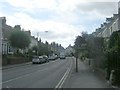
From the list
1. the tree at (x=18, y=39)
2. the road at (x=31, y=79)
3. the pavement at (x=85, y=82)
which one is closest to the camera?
the pavement at (x=85, y=82)

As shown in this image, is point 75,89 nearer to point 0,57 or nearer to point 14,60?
point 0,57

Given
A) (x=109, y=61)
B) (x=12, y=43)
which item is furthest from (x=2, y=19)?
(x=109, y=61)

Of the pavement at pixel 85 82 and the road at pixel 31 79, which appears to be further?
the road at pixel 31 79

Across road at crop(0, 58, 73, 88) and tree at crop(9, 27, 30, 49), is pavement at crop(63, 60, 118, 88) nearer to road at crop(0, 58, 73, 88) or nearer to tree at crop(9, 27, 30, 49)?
road at crop(0, 58, 73, 88)

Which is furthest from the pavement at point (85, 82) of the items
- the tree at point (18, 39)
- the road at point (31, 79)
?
the tree at point (18, 39)

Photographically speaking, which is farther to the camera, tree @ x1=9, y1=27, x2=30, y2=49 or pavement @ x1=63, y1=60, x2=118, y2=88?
tree @ x1=9, y1=27, x2=30, y2=49

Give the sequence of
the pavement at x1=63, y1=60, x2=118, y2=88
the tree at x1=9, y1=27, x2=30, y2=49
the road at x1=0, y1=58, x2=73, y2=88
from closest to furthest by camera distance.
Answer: the pavement at x1=63, y1=60, x2=118, y2=88 → the road at x1=0, y1=58, x2=73, y2=88 → the tree at x1=9, y1=27, x2=30, y2=49

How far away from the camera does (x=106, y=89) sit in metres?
18.3

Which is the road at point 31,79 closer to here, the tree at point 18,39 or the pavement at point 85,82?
the pavement at point 85,82

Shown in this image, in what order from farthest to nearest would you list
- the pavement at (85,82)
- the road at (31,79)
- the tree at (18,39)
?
the tree at (18,39) < the road at (31,79) < the pavement at (85,82)

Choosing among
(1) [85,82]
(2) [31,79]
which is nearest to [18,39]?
(2) [31,79]

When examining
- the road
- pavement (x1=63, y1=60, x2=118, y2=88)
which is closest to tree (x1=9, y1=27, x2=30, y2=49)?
the road

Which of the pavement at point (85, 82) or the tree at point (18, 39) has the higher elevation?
the tree at point (18, 39)

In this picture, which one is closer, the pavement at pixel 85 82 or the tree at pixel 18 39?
the pavement at pixel 85 82
